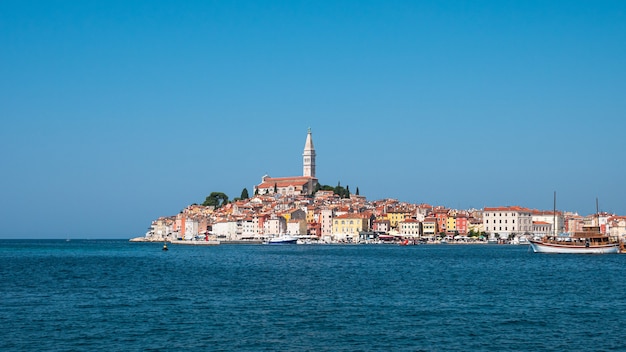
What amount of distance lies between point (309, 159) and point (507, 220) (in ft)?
183

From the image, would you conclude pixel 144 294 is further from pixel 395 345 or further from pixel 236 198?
pixel 236 198

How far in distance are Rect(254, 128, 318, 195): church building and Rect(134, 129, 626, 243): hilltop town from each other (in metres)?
8.12

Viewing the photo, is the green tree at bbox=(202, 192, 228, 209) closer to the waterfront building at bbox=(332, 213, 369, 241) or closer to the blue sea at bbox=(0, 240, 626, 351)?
the waterfront building at bbox=(332, 213, 369, 241)

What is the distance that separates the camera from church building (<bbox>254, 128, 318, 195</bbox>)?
151000mm

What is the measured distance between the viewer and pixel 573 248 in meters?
65.1

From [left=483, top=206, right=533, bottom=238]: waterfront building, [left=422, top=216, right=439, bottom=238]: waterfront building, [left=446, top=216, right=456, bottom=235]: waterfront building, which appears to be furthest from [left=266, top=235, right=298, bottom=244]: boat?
[left=483, top=206, right=533, bottom=238]: waterfront building

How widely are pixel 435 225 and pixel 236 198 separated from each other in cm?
4695

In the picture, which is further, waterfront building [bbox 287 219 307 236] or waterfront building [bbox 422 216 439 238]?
waterfront building [bbox 287 219 307 236]

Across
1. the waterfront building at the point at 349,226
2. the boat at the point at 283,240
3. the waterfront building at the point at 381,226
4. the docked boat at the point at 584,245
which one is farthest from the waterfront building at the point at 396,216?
the docked boat at the point at 584,245

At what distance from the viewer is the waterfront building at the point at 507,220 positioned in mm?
116625

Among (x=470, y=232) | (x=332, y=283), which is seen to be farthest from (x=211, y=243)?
(x=332, y=283)

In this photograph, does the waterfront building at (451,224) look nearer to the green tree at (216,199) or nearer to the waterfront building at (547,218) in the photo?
the waterfront building at (547,218)

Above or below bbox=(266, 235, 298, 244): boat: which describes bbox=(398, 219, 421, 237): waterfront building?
above

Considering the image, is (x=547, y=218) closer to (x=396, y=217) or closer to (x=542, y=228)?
(x=542, y=228)
